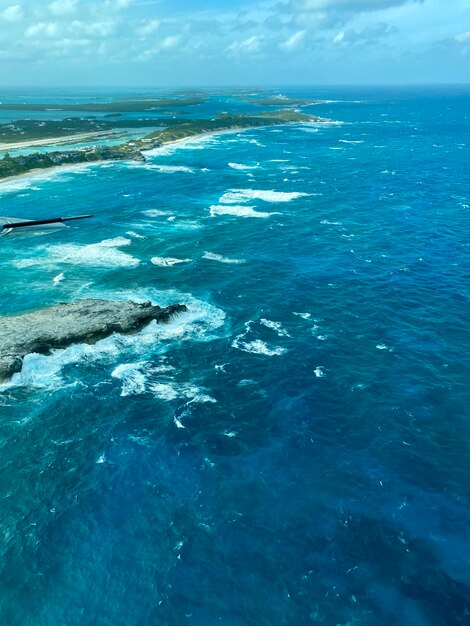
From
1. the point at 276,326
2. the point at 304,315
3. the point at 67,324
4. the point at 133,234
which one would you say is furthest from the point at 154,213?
the point at 276,326

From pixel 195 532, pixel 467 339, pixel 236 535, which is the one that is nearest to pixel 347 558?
pixel 236 535

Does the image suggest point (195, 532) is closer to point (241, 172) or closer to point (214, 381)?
point (214, 381)

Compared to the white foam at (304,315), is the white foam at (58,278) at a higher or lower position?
higher

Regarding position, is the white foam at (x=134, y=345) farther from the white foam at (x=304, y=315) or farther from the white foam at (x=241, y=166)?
the white foam at (x=241, y=166)

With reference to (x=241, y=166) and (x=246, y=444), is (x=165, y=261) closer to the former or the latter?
(x=246, y=444)

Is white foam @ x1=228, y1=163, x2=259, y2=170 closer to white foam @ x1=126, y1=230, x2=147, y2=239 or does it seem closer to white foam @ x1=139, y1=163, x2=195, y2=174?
white foam @ x1=139, y1=163, x2=195, y2=174

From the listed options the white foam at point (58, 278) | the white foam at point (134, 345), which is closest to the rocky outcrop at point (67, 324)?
the white foam at point (134, 345)
